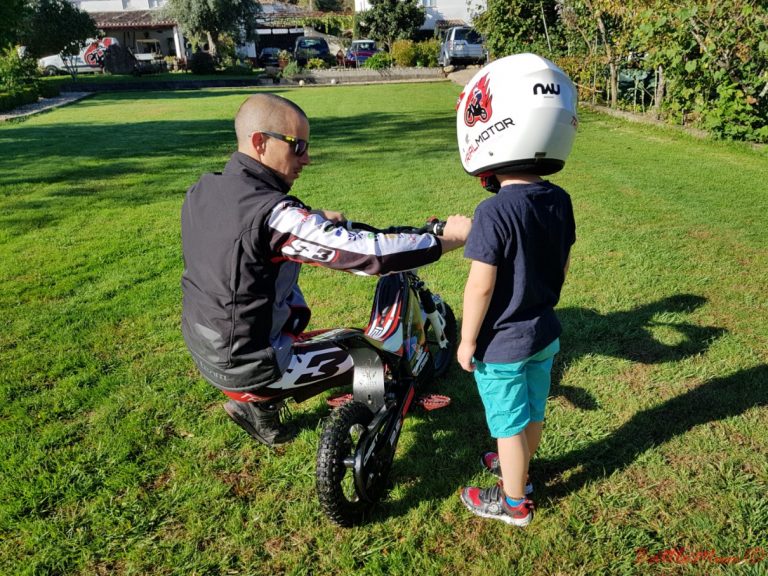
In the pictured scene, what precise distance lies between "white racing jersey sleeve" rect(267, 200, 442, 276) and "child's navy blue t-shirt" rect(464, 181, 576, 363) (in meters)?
0.29

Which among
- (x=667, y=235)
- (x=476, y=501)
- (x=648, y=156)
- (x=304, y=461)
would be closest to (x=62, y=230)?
(x=304, y=461)

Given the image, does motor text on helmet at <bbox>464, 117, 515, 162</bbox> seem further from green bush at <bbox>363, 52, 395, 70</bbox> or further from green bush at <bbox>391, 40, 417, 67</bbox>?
green bush at <bbox>391, 40, 417, 67</bbox>

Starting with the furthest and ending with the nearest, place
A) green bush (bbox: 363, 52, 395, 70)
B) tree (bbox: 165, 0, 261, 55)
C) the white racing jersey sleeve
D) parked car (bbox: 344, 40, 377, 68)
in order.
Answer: tree (bbox: 165, 0, 261, 55) → parked car (bbox: 344, 40, 377, 68) → green bush (bbox: 363, 52, 395, 70) → the white racing jersey sleeve

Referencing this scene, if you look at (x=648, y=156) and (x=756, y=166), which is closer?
(x=756, y=166)

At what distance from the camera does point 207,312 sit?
95.2 inches

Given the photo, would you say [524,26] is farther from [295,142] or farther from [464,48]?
[295,142]

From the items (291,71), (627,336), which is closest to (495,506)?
(627,336)

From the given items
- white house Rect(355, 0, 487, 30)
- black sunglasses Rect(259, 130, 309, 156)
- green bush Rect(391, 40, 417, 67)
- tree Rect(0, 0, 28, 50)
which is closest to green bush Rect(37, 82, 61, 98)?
tree Rect(0, 0, 28, 50)

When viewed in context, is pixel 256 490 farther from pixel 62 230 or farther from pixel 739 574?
→ pixel 62 230

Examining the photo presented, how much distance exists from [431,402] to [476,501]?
0.76 m

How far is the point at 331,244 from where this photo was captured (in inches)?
84.8

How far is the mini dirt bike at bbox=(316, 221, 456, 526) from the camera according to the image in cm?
236

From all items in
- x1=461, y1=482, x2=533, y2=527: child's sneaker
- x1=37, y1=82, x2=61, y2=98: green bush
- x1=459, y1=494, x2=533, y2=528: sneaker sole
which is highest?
x1=37, y1=82, x2=61, y2=98: green bush

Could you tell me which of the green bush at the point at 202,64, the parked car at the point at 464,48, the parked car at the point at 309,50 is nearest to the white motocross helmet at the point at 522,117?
the parked car at the point at 464,48
